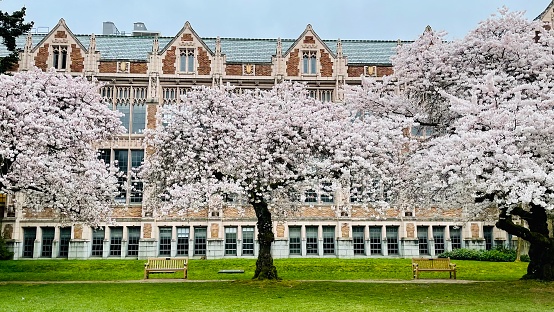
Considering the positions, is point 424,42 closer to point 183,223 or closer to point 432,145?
point 432,145

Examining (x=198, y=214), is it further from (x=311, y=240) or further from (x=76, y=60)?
(x=76, y=60)

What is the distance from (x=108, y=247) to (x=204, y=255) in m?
5.91

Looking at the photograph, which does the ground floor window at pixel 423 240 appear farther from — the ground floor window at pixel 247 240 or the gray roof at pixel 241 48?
the gray roof at pixel 241 48

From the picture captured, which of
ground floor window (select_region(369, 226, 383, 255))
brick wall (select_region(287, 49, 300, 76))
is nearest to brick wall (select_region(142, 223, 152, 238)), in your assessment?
brick wall (select_region(287, 49, 300, 76))

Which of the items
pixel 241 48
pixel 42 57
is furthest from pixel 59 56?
pixel 241 48

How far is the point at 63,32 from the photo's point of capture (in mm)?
39844

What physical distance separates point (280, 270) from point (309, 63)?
17.2 metres

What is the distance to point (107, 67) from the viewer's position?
39406mm

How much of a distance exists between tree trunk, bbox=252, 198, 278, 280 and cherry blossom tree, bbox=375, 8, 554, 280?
5.02 metres

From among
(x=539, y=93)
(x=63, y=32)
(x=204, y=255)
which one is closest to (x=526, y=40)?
(x=539, y=93)

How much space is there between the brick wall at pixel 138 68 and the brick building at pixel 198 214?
7cm

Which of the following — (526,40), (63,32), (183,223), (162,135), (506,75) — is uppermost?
(63,32)

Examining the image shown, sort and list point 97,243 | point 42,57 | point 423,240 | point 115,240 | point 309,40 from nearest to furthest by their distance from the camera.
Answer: point 97,243 < point 115,240 < point 423,240 < point 42,57 < point 309,40

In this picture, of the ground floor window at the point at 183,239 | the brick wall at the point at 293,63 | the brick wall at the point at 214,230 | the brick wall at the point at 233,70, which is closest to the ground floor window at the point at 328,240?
the brick wall at the point at 214,230
